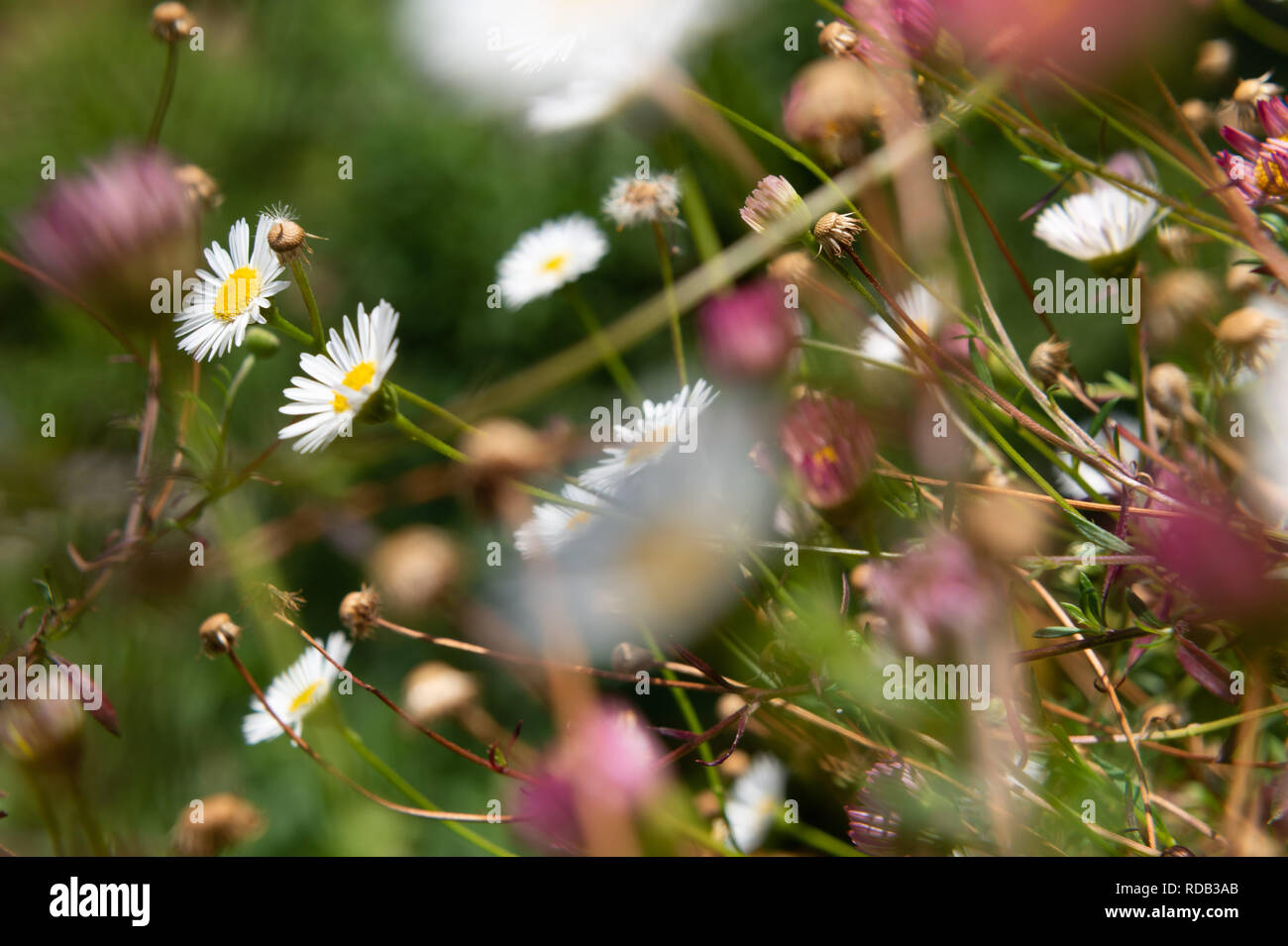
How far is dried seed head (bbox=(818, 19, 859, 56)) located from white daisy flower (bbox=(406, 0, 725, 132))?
7cm

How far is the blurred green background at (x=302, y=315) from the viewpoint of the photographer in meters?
0.36

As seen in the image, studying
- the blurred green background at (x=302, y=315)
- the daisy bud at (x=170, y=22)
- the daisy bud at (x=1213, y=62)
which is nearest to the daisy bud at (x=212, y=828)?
the blurred green background at (x=302, y=315)

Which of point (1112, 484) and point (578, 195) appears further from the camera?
point (578, 195)

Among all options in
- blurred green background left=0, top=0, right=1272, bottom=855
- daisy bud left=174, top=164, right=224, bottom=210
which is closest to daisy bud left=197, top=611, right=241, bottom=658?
blurred green background left=0, top=0, right=1272, bottom=855

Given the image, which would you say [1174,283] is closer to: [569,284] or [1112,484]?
[1112,484]

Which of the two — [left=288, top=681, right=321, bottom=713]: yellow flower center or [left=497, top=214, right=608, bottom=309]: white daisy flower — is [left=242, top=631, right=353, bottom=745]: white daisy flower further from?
[left=497, top=214, right=608, bottom=309]: white daisy flower

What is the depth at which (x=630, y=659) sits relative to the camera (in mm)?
229

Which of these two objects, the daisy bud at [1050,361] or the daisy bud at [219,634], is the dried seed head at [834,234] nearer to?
the daisy bud at [1050,361]

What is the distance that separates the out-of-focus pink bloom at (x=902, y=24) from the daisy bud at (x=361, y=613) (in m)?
0.18

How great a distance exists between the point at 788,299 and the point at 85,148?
48 centimetres
